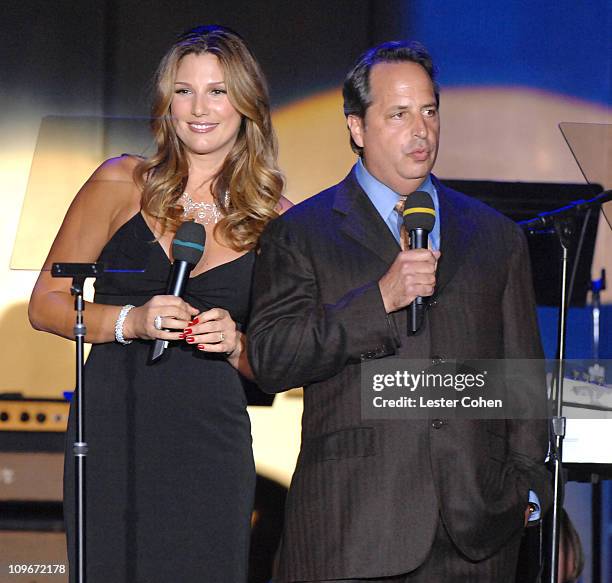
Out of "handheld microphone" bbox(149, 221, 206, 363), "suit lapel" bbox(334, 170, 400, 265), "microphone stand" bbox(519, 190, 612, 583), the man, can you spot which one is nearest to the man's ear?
the man

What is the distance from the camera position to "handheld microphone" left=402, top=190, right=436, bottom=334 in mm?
2324

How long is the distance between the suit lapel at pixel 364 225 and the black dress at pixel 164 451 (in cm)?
49

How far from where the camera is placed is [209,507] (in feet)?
9.46

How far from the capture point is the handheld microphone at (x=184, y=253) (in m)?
2.56

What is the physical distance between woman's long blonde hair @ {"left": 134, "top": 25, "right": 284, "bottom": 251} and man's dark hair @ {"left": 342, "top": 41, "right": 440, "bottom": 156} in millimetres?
359

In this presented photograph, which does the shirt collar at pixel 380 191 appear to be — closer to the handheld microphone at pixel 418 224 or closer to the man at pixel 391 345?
the man at pixel 391 345

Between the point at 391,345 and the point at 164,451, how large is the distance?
833 millimetres

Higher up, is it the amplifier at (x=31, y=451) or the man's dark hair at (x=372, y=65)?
the man's dark hair at (x=372, y=65)

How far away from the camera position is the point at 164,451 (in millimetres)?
2896

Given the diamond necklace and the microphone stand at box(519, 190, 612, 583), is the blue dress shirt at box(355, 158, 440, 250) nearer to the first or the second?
the diamond necklace

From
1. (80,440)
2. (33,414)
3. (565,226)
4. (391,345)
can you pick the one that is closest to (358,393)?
(391,345)

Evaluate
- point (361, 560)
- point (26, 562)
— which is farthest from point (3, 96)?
point (361, 560)

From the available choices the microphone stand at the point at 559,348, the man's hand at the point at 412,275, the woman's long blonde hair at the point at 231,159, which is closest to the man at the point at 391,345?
the man's hand at the point at 412,275

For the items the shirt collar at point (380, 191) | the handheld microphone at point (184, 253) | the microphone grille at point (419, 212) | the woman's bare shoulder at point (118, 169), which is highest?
the woman's bare shoulder at point (118, 169)
